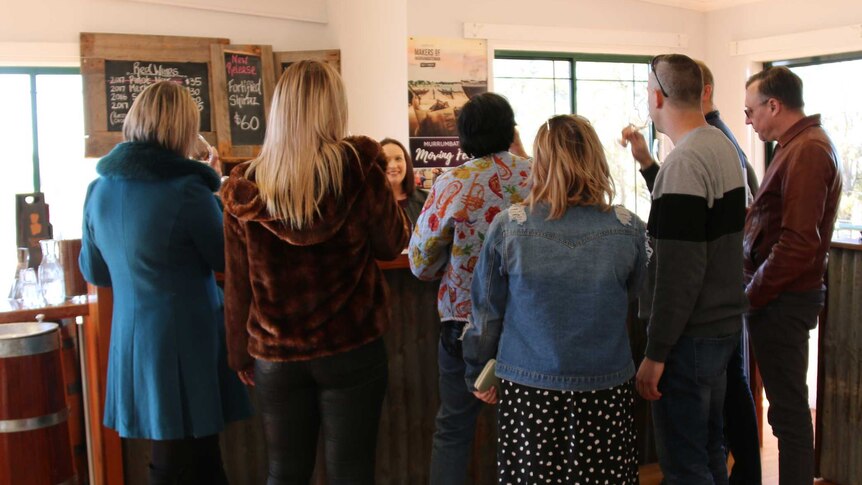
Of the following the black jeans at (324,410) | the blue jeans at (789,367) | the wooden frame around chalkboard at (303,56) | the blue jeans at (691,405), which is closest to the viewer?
the black jeans at (324,410)

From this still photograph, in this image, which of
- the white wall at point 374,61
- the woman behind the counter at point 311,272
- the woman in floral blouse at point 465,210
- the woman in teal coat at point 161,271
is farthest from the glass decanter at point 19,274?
the white wall at point 374,61

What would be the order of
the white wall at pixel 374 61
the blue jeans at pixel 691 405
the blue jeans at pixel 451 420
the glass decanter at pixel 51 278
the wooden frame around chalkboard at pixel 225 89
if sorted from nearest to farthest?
the blue jeans at pixel 691 405, the blue jeans at pixel 451 420, the glass decanter at pixel 51 278, the white wall at pixel 374 61, the wooden frame around chalkboard at pixel 225 89

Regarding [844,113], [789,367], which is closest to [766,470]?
[789,367]

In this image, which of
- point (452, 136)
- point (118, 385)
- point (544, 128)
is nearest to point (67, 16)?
point (452, 136)

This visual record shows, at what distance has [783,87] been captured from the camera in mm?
2654

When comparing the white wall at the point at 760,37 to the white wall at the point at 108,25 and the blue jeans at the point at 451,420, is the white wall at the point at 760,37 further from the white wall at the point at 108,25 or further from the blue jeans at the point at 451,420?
the blue jeans at the point at 451,420

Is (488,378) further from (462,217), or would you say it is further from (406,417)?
(406,417)

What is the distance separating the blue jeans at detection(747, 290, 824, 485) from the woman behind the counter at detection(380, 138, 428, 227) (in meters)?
1.92

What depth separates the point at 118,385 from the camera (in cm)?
226

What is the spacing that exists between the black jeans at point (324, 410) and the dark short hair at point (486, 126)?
2.19ft

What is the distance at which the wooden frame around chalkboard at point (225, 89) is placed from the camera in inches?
244

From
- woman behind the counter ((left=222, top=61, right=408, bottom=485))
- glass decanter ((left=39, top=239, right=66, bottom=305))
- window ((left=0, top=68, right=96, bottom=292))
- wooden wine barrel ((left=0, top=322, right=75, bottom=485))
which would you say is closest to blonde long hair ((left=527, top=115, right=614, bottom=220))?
woman behind the counter ((left=222, top=61, right=408, bottom=485))

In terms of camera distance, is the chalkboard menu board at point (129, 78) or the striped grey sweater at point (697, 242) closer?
the striped grey sweater at point (697, 242)

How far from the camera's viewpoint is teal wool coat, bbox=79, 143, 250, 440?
7.16 ft
